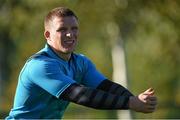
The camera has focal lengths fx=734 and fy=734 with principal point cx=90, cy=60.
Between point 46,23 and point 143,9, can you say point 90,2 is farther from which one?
point 46,23

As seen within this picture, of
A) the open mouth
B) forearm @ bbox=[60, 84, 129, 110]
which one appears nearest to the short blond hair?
the open mouth

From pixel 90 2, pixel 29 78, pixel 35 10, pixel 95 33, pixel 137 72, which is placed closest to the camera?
pixel 29 78

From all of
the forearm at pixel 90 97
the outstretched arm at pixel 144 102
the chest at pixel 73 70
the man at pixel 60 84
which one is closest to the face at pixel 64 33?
the man at pixel 60 84

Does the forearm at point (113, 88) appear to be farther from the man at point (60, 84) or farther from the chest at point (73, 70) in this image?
the chest at point (73, 70)

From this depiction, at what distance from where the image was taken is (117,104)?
18.9 feet

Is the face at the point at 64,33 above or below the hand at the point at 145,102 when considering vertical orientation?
above

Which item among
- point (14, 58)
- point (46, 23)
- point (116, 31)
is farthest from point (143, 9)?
point (14, 58)

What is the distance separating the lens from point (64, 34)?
6.29 m

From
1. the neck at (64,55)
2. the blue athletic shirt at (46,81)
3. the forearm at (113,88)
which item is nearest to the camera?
the blue athletic shirt at (46,81)

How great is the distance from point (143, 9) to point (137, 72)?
22618 mm

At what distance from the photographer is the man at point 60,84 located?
230 inches

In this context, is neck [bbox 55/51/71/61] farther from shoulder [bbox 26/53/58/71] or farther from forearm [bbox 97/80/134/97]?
forearm [bbox 97/80/134/97]

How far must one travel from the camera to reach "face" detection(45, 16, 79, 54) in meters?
6.27

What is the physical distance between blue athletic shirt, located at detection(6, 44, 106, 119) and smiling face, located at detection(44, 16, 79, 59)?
8 centimetres
